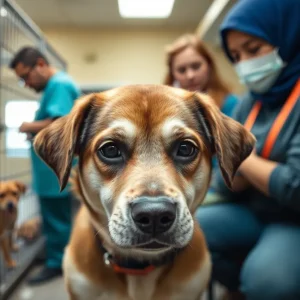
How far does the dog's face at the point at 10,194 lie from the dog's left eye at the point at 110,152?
4.48 ft

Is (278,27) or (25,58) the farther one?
(25,58)

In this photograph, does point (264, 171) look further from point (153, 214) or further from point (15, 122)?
point (15, 122)

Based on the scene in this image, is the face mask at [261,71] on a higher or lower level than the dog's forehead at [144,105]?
higher

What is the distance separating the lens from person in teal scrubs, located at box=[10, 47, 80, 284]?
1779 mm

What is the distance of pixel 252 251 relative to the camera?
125 cm

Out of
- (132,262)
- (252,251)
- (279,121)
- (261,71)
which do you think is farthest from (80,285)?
(261,71)

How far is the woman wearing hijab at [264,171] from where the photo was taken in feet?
3.60

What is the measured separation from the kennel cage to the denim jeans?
91 cm

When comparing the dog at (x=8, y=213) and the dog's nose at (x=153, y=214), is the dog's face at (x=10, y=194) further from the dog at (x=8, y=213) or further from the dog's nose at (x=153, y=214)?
the dog's nose at (x=153, y=214)

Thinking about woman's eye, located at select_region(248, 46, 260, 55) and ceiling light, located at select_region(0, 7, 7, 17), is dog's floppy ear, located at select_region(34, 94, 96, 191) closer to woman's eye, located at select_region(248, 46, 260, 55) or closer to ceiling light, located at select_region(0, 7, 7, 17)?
woman's eye, located at select_region(248, 46, 260, 55)

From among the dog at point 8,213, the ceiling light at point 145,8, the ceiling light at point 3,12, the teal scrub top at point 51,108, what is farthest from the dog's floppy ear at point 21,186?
the ceiling light at point 145,8

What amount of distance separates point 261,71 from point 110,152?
69 centimetres

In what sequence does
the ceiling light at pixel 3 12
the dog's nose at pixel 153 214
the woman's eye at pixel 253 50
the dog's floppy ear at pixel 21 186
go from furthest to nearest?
the dog's floppy ear at pixel 21 186 → the ceiling light at pixel 3 12 → the woman's eye at pixel 253 50 → the dog's nose at pixel 153 214

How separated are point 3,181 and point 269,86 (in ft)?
5.04
